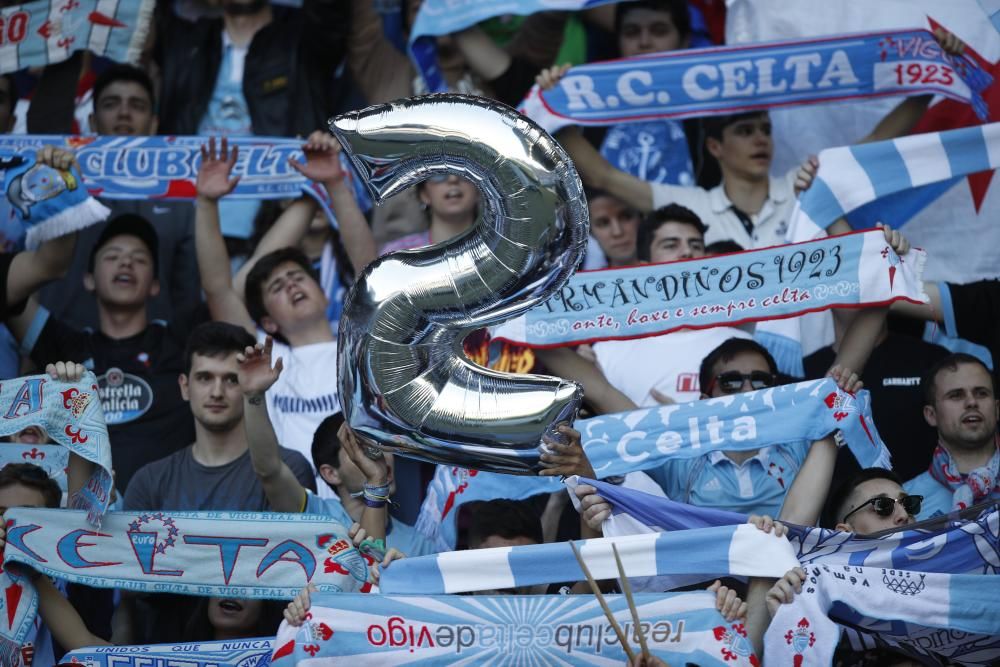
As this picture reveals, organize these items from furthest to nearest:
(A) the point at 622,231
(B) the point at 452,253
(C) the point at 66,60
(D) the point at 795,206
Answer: (C) the point at 66,60 < (A) the point at 622,231 < (D) the point at 795,206 < (B) the point at 452,253

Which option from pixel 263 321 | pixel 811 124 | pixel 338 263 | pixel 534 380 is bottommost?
pixel 534 380

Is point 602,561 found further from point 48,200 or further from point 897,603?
point 48,200

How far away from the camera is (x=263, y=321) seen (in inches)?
249

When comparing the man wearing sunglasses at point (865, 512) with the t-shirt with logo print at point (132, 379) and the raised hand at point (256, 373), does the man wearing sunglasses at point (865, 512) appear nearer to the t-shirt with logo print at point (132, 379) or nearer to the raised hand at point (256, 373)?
the raised hand at point (256, 373)

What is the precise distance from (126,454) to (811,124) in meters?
3.55

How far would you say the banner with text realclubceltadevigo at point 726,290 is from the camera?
5.45 m

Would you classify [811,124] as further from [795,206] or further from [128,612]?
[128,612]

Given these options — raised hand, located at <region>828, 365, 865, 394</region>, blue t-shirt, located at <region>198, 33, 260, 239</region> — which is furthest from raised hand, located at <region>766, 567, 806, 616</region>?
blue t-shirt, located at <region>198, 33, 260, 239</region>

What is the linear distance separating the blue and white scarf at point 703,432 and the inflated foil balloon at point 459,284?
2.05m

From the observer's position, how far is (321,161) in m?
6.43

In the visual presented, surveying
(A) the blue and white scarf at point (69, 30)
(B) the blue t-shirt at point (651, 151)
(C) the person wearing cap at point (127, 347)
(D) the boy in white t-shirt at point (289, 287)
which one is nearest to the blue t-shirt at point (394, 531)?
(D) the boy in white t-shirt at point (289, 287)

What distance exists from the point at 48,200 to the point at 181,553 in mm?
1738

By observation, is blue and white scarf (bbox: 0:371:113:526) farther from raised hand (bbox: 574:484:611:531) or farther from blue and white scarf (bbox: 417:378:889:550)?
raised hand (bbox: 574:484:611:531)

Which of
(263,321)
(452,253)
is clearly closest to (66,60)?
(263,321)
